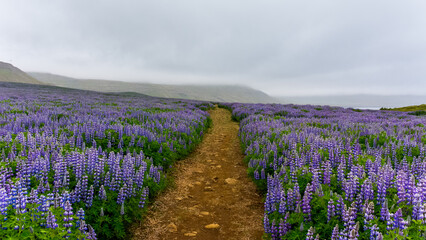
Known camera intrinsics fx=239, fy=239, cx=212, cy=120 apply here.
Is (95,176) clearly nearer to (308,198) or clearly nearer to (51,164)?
(51,164)

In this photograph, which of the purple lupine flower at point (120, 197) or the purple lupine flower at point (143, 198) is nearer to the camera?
the purple lupine flower at point (120, 197)

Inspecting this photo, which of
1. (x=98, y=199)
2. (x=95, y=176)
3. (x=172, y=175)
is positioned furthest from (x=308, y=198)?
(x=172, y=175)

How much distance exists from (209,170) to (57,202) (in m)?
5.95

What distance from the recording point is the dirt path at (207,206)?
5.19 metres

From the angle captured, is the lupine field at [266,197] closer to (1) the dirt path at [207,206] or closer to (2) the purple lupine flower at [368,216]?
(2) the purple lupine flower at [368,216]

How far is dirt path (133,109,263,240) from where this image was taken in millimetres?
5191

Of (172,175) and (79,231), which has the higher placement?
(79,231)

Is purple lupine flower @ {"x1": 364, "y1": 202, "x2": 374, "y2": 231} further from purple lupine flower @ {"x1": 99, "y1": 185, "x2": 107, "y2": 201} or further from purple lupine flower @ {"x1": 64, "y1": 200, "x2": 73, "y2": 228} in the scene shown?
purple lupine flower @ {"x1": 99, "y1": 185, "x2": 107, "y2": 201}

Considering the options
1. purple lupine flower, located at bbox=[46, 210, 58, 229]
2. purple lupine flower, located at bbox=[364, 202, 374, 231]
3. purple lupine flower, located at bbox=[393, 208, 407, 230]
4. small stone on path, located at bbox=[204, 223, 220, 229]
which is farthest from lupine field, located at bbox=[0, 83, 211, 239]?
purple lupine flower, located at bbox=[393, 208, 407, 230]

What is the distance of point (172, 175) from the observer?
820 cm

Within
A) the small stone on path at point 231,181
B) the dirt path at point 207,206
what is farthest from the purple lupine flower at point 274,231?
the small stone on path at point 231,181

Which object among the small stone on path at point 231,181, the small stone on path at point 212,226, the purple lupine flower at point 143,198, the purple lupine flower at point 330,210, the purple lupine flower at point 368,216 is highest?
the purple lupine flower at point 368,216

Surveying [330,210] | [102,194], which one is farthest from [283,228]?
[102,194]

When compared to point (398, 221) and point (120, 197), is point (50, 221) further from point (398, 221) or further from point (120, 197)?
point (398, 221)
